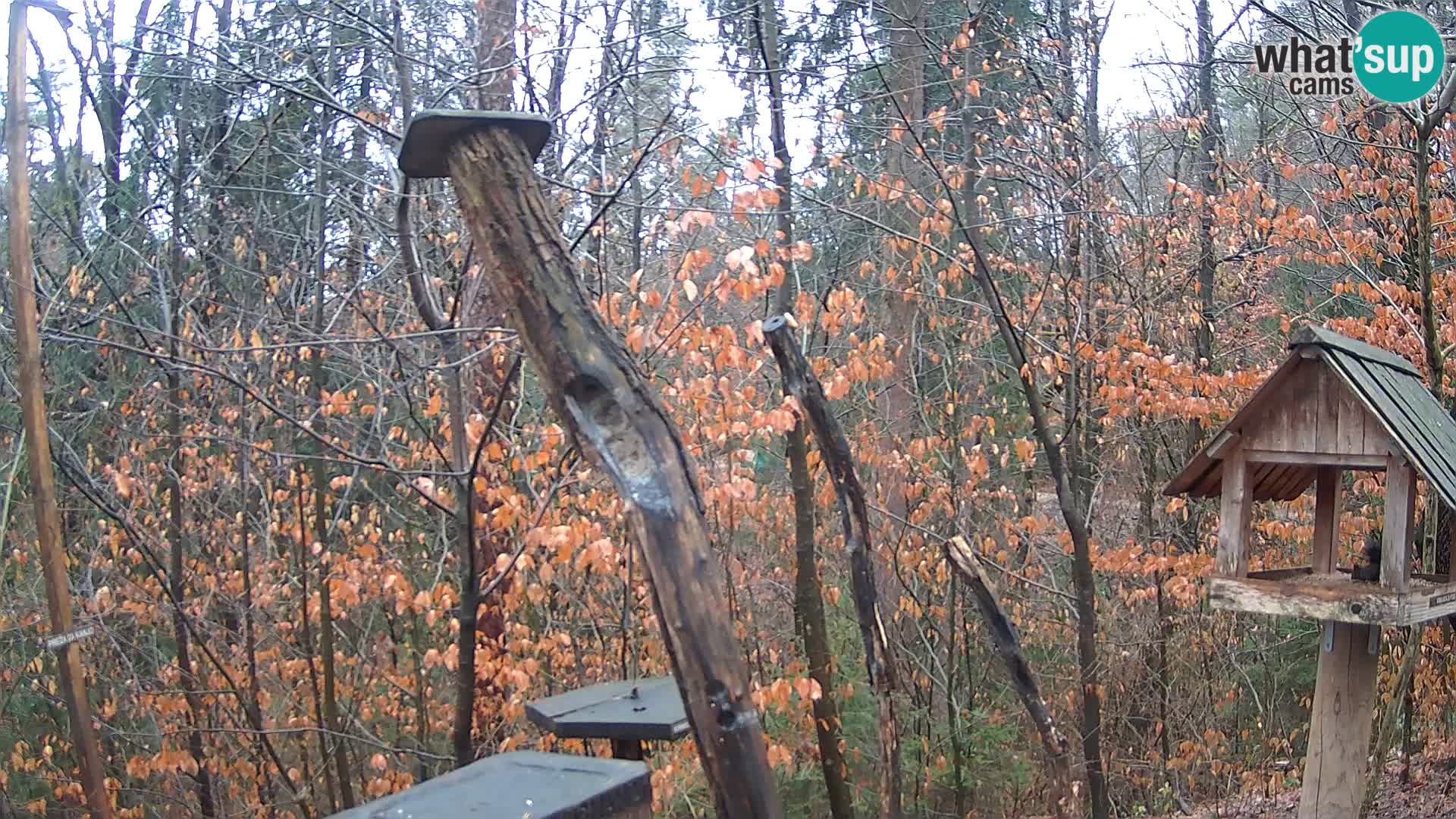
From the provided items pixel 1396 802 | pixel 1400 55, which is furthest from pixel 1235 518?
pixel 1396 802

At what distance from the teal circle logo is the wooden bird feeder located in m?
2.36

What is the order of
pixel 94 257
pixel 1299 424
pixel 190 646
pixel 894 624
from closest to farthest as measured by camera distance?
1. pixel 1299 424
2. pixel 94 257
3. pixel 894 624
4. pixel 190 646

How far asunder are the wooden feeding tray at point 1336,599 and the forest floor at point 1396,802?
3.17 metres

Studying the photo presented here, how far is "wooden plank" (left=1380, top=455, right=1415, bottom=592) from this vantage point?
3705 millimetres

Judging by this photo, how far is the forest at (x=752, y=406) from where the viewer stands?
5.75 meters

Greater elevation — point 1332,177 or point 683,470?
point 1332,177

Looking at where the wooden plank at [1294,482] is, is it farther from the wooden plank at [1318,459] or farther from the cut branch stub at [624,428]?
the cut branch stub at [624,428]

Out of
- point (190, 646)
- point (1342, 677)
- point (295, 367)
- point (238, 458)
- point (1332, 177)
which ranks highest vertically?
point (1332, 177)

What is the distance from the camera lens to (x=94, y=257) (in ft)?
21.5

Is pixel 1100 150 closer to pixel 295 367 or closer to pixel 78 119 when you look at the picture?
pixel 295 367

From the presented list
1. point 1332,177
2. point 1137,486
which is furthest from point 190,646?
point 1332,177

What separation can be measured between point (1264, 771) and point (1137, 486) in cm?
223

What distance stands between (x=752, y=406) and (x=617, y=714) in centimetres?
361

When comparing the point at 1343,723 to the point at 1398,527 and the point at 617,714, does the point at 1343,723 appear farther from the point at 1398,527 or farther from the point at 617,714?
the point at 617,714
